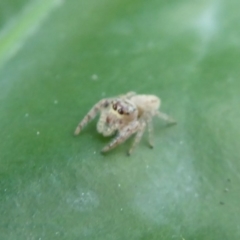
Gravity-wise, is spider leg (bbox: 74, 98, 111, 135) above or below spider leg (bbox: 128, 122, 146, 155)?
above

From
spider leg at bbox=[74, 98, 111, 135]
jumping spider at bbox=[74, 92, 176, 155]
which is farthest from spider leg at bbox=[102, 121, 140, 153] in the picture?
spider leg at bbox=[74, 98, 111, 135]

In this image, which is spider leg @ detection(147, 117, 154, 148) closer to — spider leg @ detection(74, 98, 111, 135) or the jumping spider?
the jumping spider

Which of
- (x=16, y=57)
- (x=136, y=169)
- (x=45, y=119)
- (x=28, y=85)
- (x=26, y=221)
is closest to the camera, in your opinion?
(x=26, y=221)

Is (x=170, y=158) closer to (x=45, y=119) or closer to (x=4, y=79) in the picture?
(x=45, y=119)

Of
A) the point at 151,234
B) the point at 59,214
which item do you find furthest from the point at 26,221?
the point at 151,234

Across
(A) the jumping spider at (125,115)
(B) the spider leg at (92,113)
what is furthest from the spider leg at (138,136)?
(B) the spider leg at (92,113)

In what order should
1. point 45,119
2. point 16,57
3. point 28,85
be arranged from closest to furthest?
point 45,119, point 28,85, point 16,57

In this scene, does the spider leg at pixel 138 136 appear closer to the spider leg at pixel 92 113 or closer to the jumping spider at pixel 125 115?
the jumping spider at pixel 125 115
